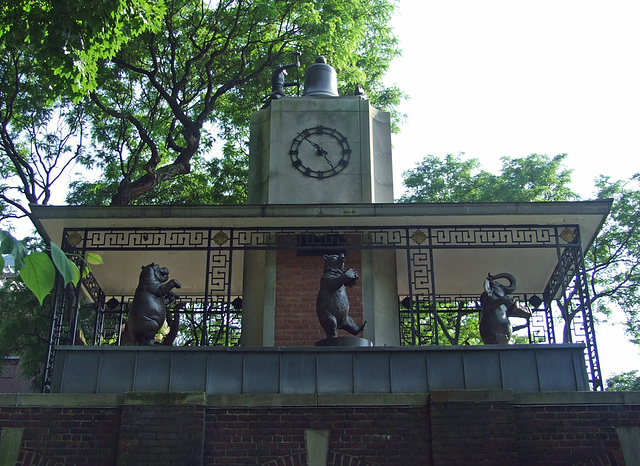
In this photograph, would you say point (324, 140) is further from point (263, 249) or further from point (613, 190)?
point (613, 190)

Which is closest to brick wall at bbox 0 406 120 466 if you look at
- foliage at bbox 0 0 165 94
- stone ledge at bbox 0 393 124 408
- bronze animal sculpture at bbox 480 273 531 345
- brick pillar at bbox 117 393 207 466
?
stone ledge at bbox 0 393 124 408

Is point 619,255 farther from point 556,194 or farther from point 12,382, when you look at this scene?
point 12,382

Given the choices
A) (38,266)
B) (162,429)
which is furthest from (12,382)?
(38,266)

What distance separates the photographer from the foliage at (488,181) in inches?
940

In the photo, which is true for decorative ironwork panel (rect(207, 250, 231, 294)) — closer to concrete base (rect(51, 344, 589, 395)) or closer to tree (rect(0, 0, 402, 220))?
concrete base (rect(51, 344, 589, 395))

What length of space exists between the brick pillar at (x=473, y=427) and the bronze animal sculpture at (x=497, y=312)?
2.22 m

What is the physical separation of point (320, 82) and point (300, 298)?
5055 millimetres

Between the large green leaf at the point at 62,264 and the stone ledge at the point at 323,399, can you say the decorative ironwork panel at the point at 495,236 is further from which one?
the large green leaf at the point at 62,264

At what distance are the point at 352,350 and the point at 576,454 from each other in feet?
11.0

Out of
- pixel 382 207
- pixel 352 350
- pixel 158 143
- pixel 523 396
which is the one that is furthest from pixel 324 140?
pixel 158 143

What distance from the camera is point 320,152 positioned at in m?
15.1

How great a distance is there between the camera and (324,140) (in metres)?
15.4

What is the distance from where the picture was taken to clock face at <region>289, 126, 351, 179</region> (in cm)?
1510

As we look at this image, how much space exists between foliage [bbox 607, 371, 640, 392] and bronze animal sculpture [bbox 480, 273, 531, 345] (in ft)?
34.7
